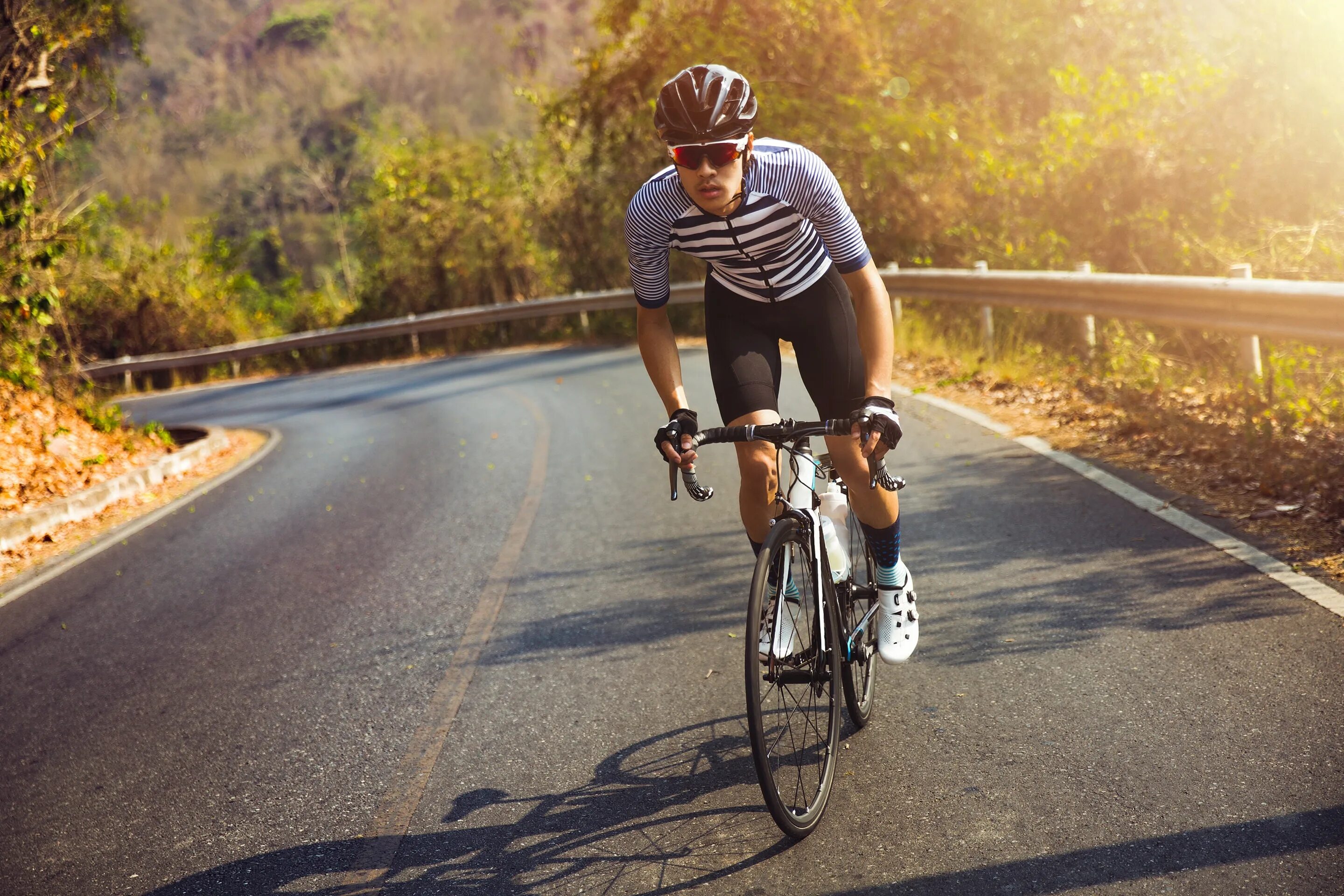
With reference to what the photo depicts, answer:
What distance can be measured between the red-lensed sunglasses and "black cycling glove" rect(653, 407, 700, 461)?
811 mm

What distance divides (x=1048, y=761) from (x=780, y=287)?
185cm

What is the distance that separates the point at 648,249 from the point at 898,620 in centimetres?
165

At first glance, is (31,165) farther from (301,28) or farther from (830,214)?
(301,28)

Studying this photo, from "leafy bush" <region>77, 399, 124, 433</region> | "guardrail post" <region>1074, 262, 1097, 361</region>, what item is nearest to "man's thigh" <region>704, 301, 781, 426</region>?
"guardrail post" <region>1074, 262, 1097, 361</region>

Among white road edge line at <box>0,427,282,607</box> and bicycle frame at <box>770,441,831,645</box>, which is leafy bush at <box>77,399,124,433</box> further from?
bicycle frame at <box>770,441,831,645</box>

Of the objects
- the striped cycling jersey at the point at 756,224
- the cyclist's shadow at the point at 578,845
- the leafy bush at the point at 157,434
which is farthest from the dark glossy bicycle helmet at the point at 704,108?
the leafy bush at the point at 157,434

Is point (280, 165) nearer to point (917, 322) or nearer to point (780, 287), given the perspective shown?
point (917, 322)

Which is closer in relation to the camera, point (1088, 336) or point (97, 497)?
point (1088, 336)

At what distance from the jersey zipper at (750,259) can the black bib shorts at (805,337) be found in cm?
6

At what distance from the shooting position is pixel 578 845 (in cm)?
350

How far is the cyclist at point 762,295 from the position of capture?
3463mm

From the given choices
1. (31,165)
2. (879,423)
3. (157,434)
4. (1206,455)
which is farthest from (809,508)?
(31,165)

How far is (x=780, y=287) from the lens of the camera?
4.08 meters

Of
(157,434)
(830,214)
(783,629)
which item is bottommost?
(157,434)
